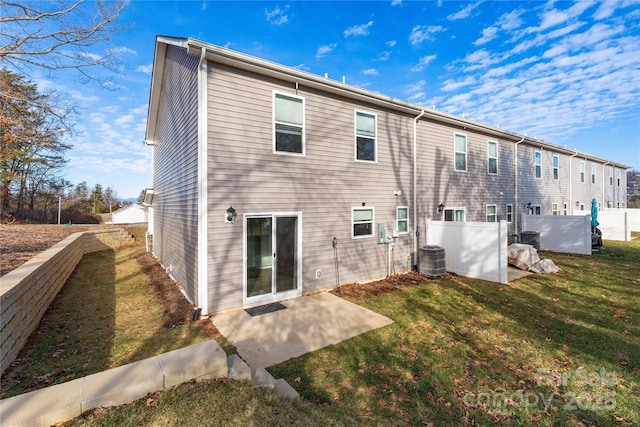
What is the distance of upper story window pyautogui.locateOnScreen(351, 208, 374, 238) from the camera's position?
793cm

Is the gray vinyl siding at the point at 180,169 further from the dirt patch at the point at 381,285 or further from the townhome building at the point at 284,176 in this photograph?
the dirt patch at the point at 381,285

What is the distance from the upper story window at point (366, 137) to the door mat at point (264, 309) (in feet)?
15.1

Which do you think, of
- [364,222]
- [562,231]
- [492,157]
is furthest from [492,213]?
[364,222]

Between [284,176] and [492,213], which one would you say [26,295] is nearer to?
[284,176]

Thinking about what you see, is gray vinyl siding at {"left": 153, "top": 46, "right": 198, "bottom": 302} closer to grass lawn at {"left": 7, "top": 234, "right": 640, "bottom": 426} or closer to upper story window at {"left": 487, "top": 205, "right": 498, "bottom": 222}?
grass lawn at {"left": 7, "top": 234, "right": 640, "bottom": 426}

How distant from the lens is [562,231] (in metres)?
12.4

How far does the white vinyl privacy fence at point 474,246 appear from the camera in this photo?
7.78m

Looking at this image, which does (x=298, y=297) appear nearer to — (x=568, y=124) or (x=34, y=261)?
(x=34, y=261)

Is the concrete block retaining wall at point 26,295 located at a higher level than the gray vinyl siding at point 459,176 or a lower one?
lower

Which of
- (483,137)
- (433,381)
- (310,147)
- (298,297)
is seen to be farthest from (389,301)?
(483,137)

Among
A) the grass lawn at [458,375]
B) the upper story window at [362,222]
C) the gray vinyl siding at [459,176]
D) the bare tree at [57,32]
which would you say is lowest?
the grass lawn at [458,375]

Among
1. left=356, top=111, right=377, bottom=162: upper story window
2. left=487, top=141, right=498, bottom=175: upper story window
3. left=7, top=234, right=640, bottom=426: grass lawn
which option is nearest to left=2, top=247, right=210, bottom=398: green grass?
left=7, top=234, right=640, bottom=426: grass lawn

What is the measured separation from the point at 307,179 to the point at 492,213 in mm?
9931

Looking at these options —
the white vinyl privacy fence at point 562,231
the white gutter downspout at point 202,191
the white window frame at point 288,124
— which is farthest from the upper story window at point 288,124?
the white vinyl privacy fence at point 562,231
